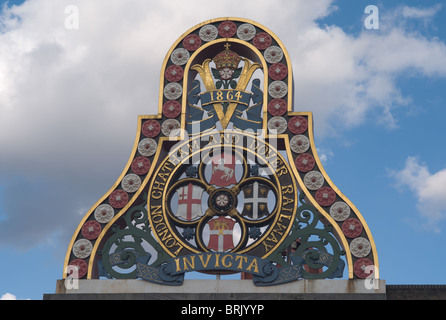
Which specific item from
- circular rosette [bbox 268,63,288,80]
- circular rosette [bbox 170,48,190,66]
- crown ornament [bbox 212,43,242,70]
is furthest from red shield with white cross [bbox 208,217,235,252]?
circular rosette [bbox 170,48,190,66]

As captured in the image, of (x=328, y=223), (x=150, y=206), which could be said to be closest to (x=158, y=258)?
(x=150, y=206)

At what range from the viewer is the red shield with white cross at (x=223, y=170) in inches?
1427

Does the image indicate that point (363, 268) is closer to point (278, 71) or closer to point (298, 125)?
point (298, 125)

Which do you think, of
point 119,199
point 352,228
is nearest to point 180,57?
point 119,199

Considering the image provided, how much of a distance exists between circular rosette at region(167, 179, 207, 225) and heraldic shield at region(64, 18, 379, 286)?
42 millimetres

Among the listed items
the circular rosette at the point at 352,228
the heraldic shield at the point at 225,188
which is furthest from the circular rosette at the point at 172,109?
the circular rosette at the point at 352,228

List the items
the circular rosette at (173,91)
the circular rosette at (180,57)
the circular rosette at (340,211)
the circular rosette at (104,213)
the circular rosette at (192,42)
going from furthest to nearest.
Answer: the circular rosette at (192,42) → the circular rosette at (180,57) → the circular rosette at (173,91) → the circular rosette at (104,213) → the circular rosette at (340,211)

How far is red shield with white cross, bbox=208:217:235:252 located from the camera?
35.0 meters

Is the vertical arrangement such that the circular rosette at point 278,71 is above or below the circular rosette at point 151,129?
above

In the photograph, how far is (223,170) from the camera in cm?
3644

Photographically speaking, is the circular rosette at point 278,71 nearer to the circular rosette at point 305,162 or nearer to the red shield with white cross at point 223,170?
the circular rosette at point 305,162

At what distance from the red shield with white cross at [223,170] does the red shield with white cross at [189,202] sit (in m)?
0.82

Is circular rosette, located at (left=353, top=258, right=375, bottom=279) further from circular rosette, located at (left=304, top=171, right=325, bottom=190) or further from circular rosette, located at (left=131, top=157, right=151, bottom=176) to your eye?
circular rosette, located at (left=131, top=157, right=151, bottom=176)

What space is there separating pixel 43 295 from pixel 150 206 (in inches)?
219
